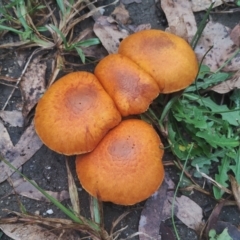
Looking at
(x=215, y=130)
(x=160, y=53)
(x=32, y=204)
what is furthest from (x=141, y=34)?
(x=32, y=204)

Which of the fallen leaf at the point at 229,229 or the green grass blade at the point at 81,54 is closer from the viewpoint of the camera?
the fallen leaf at the point at 229,229

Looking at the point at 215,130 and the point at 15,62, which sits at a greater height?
the point at 15,62

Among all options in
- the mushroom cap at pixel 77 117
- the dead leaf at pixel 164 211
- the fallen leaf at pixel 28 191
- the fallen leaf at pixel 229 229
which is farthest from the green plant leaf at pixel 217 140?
the fallen leaf at pixel 28 191

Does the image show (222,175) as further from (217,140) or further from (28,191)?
(28,191)

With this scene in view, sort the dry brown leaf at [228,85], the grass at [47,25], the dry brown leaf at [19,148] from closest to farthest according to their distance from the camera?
the dry brown leaf at [19,148] → the dry brown leaf at [228,85] → the grass at [47,25]

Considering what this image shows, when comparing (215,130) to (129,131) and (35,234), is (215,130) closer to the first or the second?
(129,131)

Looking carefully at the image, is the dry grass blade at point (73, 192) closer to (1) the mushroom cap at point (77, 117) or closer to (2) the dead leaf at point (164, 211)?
(1) the mushroom cap at point (77, 117)
